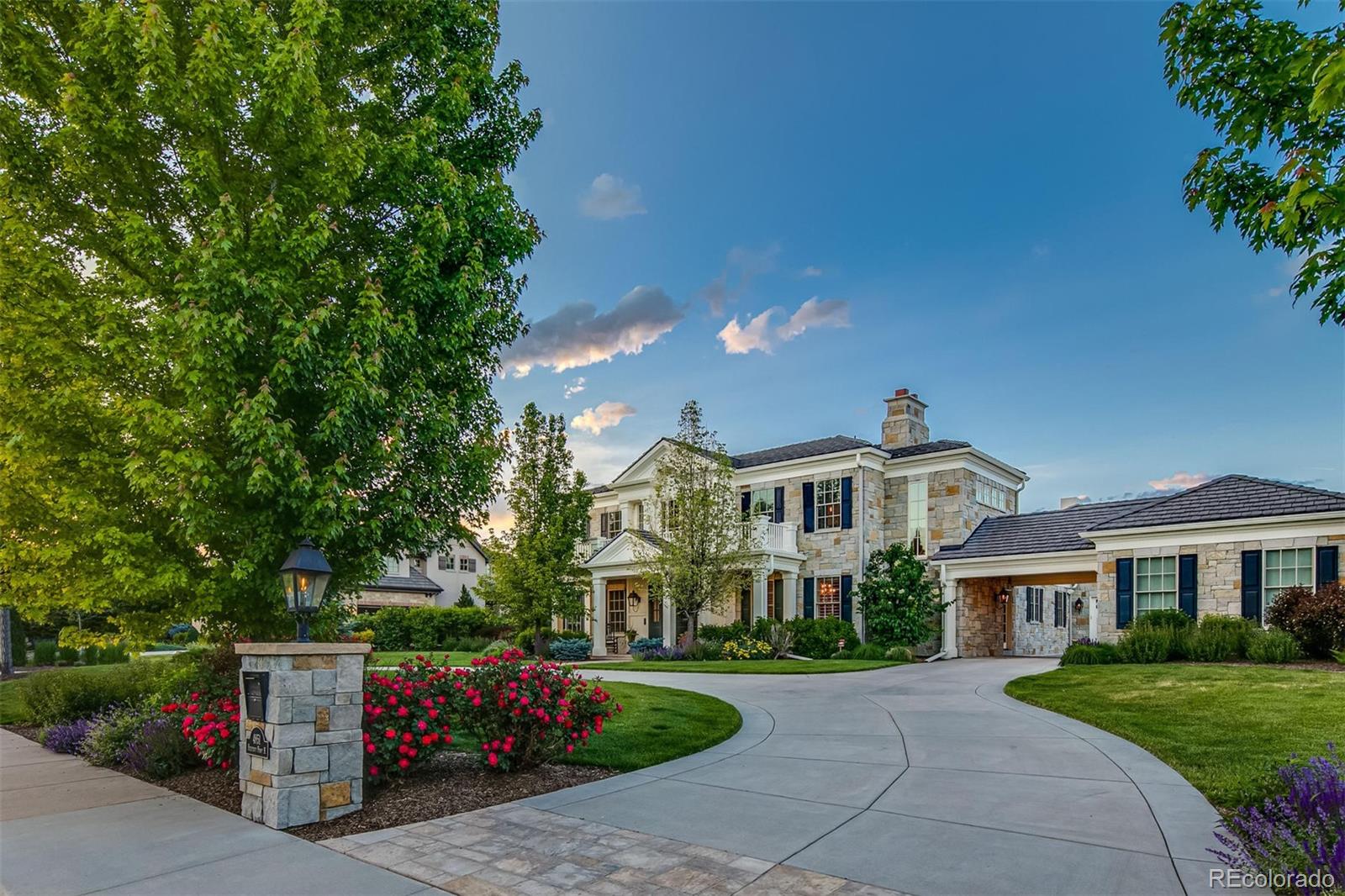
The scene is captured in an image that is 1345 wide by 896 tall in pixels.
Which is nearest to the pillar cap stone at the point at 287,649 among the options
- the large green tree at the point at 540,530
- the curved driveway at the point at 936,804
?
the curved driveway at the point at 936,804

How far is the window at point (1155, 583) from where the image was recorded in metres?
18.2

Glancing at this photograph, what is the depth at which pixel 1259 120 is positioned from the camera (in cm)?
427

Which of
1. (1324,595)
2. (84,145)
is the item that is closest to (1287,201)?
(84,145)

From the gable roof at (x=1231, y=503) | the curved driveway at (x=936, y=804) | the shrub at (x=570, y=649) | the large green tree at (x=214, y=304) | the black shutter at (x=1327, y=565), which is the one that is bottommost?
the shrub at (x=570, y=649)

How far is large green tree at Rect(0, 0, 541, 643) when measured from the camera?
6.36 metres

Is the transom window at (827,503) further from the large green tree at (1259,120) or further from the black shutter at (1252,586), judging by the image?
the large green tree at (1259,120)

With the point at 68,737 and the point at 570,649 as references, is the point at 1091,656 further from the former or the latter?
the point at 68,737

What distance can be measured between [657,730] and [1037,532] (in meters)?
17.5

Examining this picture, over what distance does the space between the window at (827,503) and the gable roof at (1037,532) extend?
3459 mm

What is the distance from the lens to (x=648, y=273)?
1859 centimetres

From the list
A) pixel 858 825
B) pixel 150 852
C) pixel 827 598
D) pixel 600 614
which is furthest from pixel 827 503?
pixel 150 852

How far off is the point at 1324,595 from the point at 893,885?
1473 centimetres

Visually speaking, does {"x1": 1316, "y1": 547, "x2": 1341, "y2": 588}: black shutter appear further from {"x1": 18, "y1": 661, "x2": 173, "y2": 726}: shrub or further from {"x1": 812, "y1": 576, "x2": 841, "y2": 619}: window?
{"x1": 18, "y1": 661, "x2": 173, "y2": 726}: shrub

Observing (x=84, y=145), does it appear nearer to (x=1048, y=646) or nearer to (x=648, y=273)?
(x=648, y=273)
